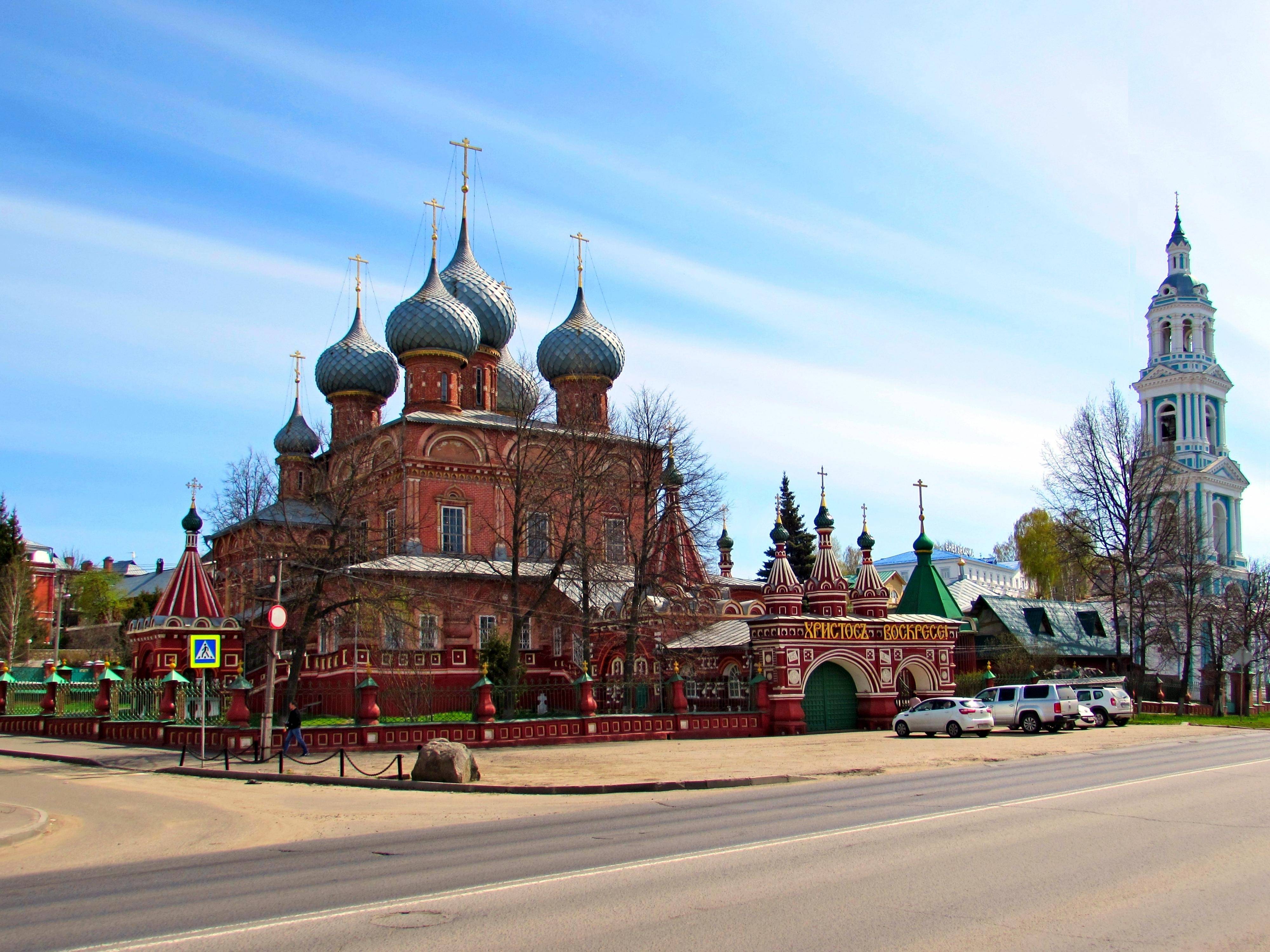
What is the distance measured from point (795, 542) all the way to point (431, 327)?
26.5 metres

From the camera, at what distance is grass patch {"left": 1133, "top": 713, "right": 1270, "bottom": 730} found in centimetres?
3631

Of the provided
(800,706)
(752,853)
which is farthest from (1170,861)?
(800,706)

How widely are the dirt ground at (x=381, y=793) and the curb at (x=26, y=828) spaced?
0.11m

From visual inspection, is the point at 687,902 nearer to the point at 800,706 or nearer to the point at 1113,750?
the point at 1113,750

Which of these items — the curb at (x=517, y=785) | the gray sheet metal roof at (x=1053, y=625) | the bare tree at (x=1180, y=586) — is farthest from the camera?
the gray sheet metal roof at (x=1053, y=625)

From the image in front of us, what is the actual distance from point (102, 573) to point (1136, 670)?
7519cm

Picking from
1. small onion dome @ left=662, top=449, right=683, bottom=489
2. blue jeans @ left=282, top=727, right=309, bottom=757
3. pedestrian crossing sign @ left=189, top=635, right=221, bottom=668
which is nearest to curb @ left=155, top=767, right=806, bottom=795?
blue jeans @ left=282, top=727, right=309, bottom=757

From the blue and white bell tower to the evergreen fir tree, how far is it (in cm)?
2114

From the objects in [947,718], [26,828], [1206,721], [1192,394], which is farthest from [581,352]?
[1192,394]

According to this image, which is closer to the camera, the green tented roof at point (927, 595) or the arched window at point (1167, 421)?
the green tented roof at point (927, 595)

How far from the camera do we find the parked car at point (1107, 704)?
34375mm

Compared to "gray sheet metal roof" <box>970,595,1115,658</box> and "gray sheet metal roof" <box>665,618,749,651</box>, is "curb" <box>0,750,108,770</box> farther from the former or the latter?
"gray sheet metal roof" <box>970,595,1115,658</box>

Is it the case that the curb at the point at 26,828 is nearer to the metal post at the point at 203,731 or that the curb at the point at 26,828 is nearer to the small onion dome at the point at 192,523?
the metal post at the point at 203,731

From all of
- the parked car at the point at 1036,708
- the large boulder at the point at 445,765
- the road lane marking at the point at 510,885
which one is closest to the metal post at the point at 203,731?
the large boulder at the point at 445,765
